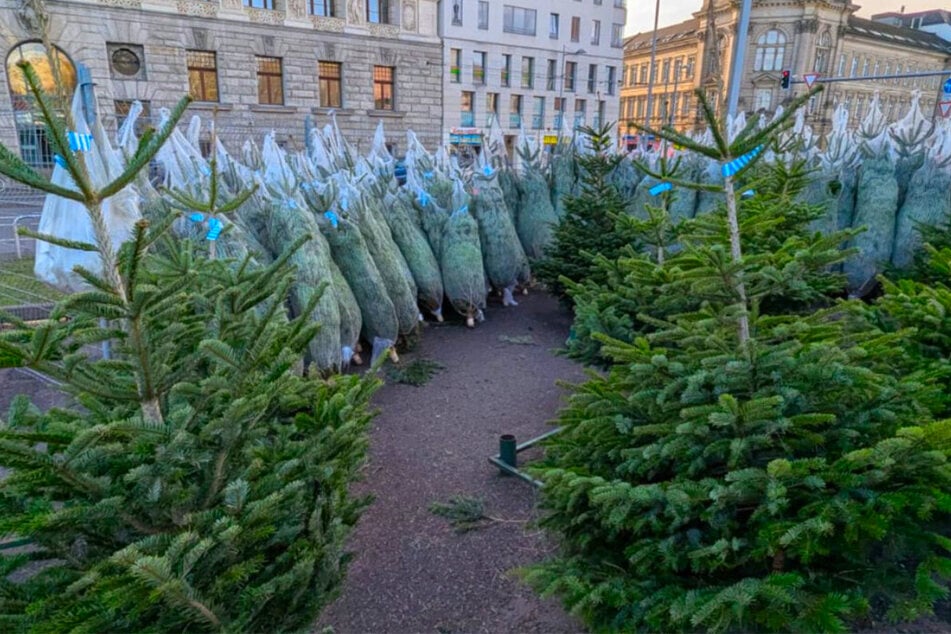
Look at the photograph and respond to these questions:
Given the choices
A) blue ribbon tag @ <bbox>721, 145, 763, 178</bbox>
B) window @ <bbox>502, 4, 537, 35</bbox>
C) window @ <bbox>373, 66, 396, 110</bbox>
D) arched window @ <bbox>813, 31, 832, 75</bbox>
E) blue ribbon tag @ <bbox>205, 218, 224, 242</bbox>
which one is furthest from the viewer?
arched window @ <bbox>813, 31, 832, 75</bbox>

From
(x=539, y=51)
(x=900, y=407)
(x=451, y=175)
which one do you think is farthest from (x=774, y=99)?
(x=900, y=407)

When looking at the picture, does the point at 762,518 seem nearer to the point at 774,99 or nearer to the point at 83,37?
the point at 83,37

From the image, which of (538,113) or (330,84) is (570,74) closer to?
(538,113)

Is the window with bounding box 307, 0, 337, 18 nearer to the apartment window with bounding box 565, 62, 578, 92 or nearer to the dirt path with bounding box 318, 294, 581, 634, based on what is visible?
the apartment window with bounding box 565, 62, 578, 92

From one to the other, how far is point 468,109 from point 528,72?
5771mm

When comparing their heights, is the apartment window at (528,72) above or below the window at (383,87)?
above

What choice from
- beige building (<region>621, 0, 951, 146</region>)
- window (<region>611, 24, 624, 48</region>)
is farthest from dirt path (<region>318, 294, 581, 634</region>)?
beige building (<region>621, 0, 951, 146</region>)

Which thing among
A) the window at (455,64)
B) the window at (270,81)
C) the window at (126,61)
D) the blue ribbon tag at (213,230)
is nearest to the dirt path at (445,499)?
the blue ribbon tag at (213,230)

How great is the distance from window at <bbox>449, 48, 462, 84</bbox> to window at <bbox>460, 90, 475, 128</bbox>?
1.01 meters

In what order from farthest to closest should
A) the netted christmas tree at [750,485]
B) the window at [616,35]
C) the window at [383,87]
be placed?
the window at [616,35], the window at [383,87], the netted christmas tree at [750,485]

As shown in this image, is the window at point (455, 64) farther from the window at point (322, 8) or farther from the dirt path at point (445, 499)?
the dirt path at point (445, 499)

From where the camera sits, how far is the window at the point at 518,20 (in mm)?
33156

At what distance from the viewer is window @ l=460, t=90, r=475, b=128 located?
3164 centimetres

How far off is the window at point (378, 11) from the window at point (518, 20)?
9.01 metres
